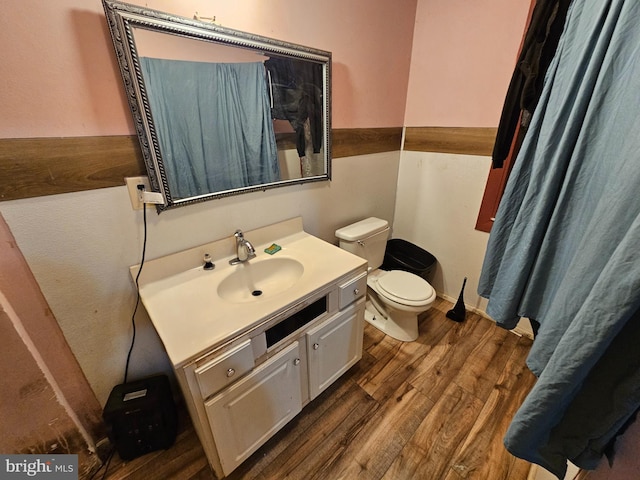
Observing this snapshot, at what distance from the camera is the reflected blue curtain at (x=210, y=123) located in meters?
0.94

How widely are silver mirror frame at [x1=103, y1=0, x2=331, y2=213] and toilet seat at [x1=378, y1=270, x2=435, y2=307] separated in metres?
1.09

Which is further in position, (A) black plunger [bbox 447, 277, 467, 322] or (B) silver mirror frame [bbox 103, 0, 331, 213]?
(A) black plunger [bbox 447, 277, 467, 322]

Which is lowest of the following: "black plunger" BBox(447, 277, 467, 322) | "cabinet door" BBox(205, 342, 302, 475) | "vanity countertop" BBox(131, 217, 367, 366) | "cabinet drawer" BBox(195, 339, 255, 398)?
"black plunger" BBox(447, 277, 467, 322)

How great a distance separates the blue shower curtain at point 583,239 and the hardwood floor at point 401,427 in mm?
716

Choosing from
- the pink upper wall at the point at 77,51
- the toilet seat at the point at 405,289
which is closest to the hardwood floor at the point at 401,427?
the toilet seat at the point at 405,289

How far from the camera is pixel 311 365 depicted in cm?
116

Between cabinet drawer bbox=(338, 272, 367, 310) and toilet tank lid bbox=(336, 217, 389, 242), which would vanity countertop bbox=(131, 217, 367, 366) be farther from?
toilet tank lid bbox=(336, 217, 389, 242)

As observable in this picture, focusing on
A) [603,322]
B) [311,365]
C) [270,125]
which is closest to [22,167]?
[270,125]

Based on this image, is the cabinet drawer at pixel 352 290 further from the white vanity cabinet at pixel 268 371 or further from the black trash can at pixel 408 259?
the black trash can at pixel 408 259

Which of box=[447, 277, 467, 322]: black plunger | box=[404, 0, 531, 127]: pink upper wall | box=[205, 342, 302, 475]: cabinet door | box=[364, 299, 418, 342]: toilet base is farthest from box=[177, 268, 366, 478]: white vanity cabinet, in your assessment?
box=[404, 0, 531, 127]: pink upper wall

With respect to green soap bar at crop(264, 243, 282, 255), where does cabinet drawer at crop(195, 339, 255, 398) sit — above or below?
below

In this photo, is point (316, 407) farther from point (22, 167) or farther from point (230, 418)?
point (22, 167)

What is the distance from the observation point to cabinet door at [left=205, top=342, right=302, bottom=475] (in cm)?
89

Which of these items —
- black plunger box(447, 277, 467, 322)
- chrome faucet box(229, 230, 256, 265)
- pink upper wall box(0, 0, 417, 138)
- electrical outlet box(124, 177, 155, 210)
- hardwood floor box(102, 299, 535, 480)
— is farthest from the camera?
black plunger box(447, 277, 467, 322)
